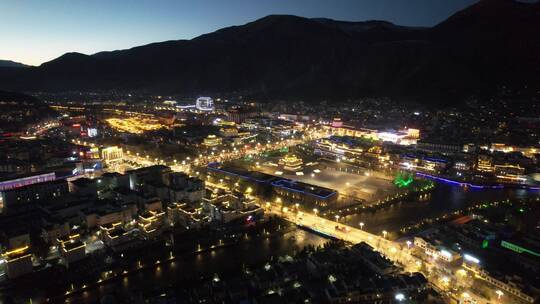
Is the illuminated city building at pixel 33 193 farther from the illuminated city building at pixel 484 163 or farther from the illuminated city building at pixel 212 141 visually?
the illuminated city building at pixel 484 163

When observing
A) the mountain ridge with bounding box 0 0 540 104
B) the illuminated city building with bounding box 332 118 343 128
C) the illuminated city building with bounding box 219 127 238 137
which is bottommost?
the illuminated city building with bounding box 219 127 238 137

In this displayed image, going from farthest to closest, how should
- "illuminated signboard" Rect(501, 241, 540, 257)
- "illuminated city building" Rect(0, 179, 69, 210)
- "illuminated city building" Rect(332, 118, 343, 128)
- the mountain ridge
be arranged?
the mountain ridge
"illuminated city building" Rect(332, 118, 343, 128)
"illuminated city building" Rect(0, 179, 69, 210)
"illuminated signboard" Rect(501, 241, 540, 257)

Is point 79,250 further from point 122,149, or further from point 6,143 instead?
point 6,143

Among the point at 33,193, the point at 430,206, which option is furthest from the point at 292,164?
the point at 33,193

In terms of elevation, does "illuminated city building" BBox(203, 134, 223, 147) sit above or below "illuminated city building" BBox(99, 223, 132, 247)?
above

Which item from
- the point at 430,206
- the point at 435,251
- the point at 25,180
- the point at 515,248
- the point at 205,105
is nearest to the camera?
the point at 435,251

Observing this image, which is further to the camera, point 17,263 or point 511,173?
point 511,173

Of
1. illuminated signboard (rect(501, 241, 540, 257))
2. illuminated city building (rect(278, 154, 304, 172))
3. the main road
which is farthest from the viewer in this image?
illuminated city building (rect(278, 154, 304, 172))

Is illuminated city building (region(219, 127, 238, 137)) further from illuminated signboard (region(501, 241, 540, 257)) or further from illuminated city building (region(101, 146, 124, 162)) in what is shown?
illuminated signboard (region(501, 241, 540, 257))

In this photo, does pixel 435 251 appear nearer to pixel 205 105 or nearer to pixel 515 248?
pixel 515 248

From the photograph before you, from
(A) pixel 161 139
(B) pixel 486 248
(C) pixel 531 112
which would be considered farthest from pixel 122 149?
(C) pixel 531 112

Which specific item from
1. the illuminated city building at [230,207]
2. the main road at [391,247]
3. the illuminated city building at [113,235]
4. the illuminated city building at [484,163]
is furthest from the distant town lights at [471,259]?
the illuminated city building at [484,163]

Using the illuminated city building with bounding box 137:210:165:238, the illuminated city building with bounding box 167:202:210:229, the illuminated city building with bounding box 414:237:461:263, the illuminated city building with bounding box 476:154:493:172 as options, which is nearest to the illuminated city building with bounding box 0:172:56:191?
the illuminated city building with bounding box 137:210:165:238
